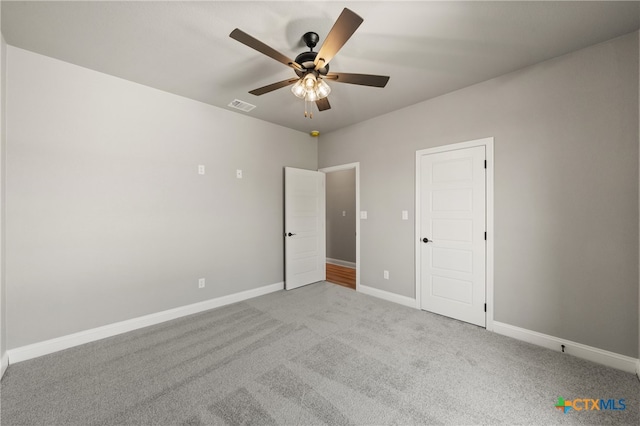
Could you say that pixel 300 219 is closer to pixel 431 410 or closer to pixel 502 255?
pixel 502 255

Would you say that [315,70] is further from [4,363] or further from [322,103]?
[4,363]

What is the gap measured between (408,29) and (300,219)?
3.04 m

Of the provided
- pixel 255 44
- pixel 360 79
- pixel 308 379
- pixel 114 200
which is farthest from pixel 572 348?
pixel 114 200

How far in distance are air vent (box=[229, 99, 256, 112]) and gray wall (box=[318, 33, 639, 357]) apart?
1.86 metres

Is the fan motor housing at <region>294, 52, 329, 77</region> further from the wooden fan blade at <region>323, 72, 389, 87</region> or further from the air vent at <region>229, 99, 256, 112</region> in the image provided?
the air vent at <region>229, 99, 256, 112</region>

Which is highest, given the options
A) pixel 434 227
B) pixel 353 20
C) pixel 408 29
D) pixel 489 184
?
pixel 408 29

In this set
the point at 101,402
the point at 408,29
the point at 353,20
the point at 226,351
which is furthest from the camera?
the point at 226,351

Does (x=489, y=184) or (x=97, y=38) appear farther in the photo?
(x=489, y=184)

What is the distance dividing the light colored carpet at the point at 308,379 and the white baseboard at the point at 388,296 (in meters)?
0.57

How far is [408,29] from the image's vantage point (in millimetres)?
1990

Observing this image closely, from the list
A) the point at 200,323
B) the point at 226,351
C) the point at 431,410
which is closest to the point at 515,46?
the point at 431,410

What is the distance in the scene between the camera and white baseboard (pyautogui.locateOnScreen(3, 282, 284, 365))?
7.44 ft

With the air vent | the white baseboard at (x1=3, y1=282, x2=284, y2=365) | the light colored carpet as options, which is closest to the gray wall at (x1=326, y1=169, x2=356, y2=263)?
the white baseboard at (x1=3, y1=282, x2=284, y2=365)

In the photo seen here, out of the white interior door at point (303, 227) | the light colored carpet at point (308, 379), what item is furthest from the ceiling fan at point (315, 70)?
the light colored carpet at point (308, 379)
